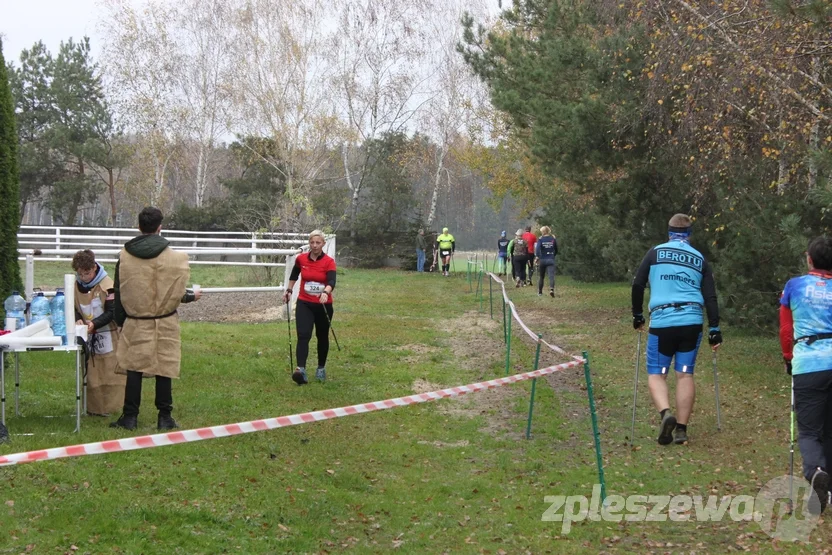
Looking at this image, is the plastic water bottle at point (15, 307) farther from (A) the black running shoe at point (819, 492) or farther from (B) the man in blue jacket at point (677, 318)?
(A) the black running shoe at point (819, 492)

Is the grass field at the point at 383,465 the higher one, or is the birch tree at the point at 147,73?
the birch tree at the point at 147,73

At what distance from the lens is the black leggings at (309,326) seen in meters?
10.4

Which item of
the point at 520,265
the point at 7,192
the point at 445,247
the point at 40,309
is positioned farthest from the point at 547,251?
the point at 40,309

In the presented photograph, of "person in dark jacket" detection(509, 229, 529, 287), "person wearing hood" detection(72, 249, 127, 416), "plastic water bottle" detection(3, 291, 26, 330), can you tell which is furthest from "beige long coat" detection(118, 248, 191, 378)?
"person in dark jacket" detection(509, 229, 529, 287)

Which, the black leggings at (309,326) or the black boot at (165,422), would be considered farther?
the black leggings at (309,326)

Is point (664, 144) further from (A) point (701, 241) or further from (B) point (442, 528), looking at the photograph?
(B) point (442, 528)

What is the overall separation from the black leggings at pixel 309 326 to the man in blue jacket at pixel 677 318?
400 centimetres

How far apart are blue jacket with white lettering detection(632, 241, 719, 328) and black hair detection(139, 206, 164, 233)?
13.3 feet

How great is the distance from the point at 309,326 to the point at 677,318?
4385 millimetres

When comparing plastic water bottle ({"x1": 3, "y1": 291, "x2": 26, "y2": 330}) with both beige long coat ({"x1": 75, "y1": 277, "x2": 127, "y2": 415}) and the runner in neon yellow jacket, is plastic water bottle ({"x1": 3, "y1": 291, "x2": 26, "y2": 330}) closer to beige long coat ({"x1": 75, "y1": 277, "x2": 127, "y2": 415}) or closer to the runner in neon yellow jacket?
beige long coat ({"x1": 75, "y1": 277, "x2": 127, "y2": 415})

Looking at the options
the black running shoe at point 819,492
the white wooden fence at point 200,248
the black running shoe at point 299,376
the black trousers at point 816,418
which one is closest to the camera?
the black running shoe at point 819,492

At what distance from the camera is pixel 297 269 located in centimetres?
1088

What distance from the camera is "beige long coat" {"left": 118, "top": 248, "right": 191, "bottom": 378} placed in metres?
7.35

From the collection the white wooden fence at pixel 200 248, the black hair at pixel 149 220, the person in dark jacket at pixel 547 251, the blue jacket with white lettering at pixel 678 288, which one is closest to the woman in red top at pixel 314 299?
the white wooden fence at pixel 200 248
